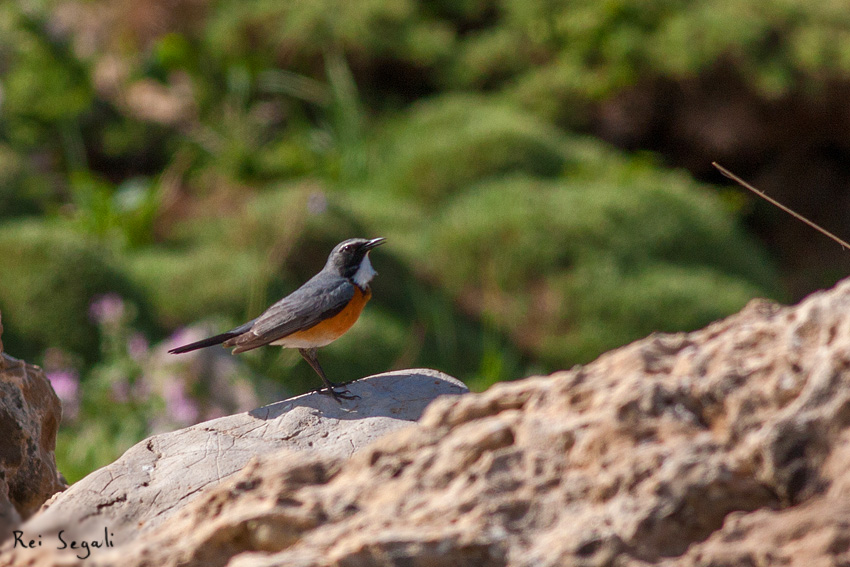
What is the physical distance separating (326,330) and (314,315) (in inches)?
4.3

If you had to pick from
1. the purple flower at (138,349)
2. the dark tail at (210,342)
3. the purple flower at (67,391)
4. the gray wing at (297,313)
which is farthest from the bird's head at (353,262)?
the purple flower at (67,391)

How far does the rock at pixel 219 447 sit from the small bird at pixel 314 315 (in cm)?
33

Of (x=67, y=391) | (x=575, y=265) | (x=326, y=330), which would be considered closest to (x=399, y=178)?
(x=575, y=265)

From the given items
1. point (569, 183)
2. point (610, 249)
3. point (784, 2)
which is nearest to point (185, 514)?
point (610, 249)

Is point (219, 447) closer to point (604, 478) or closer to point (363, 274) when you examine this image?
point (363, 274)

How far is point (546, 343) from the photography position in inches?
312

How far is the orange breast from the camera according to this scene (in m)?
3.98

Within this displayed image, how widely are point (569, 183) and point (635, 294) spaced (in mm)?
1521

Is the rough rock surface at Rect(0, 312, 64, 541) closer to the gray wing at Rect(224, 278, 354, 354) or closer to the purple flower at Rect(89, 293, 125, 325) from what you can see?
the gray wing at Rect(224, 278, 354, 354)

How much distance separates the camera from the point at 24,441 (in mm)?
3283

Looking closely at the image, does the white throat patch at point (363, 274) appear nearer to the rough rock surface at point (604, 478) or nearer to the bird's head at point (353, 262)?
the bird's head at point (353, 262)

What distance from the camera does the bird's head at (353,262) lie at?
4156 mm

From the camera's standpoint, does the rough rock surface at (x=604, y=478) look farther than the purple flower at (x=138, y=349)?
No

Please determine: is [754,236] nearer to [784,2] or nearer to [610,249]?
[784,2]
